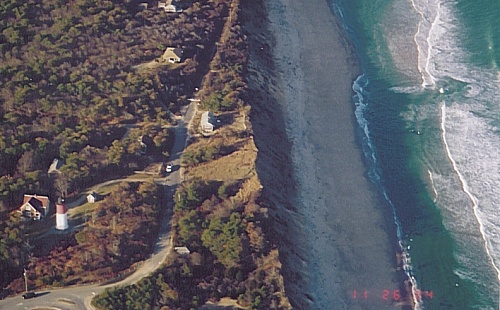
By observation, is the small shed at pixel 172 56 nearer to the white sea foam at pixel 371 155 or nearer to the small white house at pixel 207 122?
the small white house at pixel 207 122

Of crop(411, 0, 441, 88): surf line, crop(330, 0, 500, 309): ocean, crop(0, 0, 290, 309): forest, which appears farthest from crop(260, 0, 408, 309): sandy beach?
crop(411, 0, 441, 88): surf line

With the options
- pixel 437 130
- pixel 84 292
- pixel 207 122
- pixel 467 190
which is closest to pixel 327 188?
pixel 207 122

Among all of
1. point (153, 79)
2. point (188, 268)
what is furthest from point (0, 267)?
point (153, 79)

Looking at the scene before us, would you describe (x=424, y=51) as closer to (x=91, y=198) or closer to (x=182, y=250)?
(x=182, y=250)

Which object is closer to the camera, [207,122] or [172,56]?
[207,122]

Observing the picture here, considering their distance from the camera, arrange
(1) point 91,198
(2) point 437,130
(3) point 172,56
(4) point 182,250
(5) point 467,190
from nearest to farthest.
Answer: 1. (4) point 182,250
2. (1) point 91,198
3. (5) point 467,190
4. (2) point 437,130
5. (3) point 172,56
